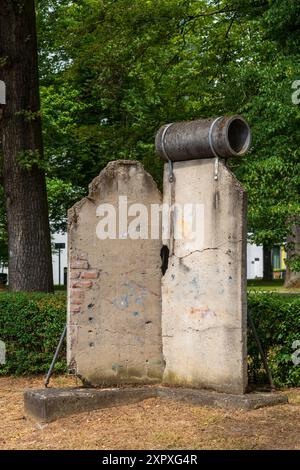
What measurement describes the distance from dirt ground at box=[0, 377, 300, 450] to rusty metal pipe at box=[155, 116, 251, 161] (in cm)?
279

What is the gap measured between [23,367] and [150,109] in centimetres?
944

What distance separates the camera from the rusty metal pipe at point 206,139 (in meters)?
8.33

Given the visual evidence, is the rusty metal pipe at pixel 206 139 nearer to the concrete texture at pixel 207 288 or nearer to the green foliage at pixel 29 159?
the concrete texture at pixel 207 288

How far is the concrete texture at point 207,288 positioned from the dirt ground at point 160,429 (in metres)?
0.48

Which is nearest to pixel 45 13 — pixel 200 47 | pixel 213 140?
pixel 200 47

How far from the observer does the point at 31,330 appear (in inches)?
443

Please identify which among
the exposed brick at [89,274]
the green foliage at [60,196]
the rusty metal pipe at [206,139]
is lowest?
the exposed brick at [89,274]

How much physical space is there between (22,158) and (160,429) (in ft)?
23.6

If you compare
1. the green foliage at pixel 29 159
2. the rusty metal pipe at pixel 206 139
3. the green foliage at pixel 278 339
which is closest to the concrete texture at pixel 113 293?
the rusty metal pipe at pixel 206 139

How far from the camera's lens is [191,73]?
19.6 m

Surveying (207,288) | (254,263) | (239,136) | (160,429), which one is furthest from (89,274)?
(254,263)

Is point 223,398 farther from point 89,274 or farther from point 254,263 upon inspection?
point 254,263

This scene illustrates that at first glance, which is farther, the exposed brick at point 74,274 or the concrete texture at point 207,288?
the exposed brick at point 74,274

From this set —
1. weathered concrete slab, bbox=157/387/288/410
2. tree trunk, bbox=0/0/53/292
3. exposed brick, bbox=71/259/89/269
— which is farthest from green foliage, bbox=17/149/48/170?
weathered concrete slab, bbox=157/387/288/410
